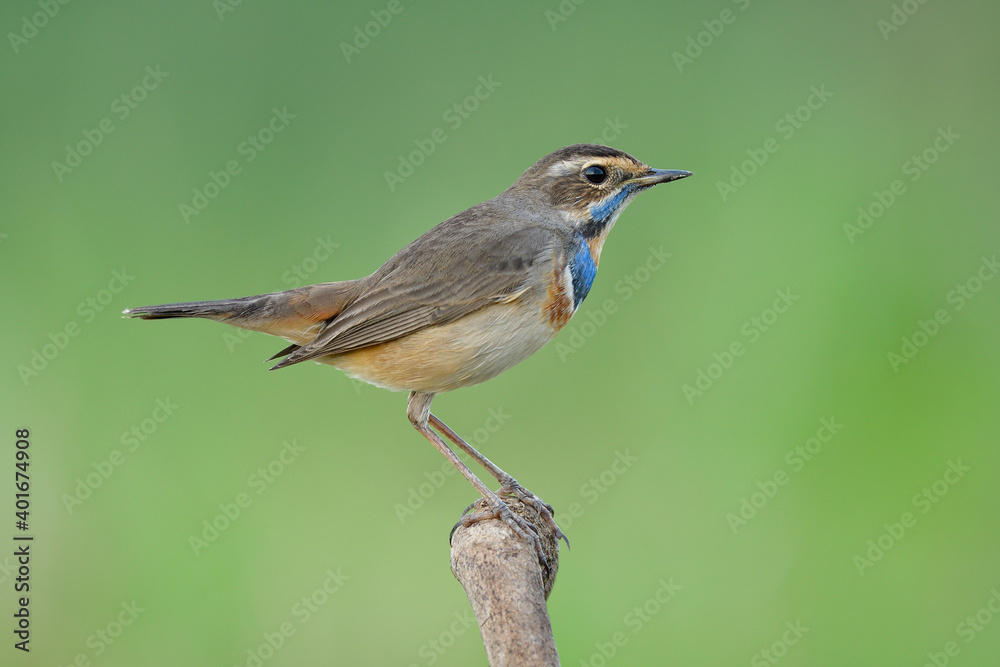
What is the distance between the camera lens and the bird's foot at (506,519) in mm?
4027

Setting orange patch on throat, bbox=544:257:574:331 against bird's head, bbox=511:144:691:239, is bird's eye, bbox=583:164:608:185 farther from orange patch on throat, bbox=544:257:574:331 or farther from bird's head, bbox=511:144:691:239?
orange patch on throat, bbox=544:257:574:331

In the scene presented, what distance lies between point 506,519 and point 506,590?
0.88 metres

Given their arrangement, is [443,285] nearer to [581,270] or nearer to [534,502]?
[581,270]

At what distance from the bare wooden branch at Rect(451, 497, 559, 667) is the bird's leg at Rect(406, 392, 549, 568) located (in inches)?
1.6

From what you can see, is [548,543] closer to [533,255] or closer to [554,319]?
[554,319]

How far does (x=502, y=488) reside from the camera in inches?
182

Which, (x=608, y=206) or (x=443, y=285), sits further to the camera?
(x=608, y=206)

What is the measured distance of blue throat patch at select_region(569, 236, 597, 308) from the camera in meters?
4.20

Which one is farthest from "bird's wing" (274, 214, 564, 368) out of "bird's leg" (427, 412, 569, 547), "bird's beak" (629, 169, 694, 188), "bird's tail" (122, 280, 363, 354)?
"bird's leg" (427, 412, 569, 547)

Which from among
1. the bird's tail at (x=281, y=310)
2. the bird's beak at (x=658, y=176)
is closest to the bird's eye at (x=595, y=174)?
the bird's beak at (x=658, y=176)

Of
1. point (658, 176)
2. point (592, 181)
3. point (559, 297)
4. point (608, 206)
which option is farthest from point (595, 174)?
point (559, 297)

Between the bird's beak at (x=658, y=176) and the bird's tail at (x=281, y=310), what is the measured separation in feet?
4.52

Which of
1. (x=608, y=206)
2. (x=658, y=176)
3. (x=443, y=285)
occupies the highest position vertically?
(x=658, y=176)

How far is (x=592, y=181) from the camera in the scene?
4289 millimetres
